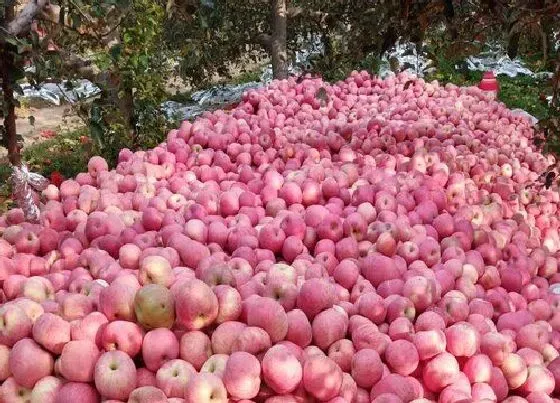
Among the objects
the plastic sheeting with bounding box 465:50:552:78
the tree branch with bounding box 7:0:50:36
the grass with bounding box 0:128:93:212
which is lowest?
the grass with bounding box 0:128:93:212

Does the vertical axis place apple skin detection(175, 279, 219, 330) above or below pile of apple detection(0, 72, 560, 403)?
above

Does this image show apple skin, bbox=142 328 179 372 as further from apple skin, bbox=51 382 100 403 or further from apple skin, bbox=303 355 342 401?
apple skin, bbox=303 355 342 401

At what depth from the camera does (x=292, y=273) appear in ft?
6.89

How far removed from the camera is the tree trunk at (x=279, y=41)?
791 cm

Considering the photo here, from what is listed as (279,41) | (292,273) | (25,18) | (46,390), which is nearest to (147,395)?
(46,390)

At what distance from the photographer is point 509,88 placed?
11.7m

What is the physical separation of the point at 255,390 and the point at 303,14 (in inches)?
281

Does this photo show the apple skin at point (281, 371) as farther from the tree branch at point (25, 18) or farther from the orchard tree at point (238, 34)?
the orchard tree at point (238, 34)

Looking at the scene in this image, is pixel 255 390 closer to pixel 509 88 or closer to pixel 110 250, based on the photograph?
pixel 110 250

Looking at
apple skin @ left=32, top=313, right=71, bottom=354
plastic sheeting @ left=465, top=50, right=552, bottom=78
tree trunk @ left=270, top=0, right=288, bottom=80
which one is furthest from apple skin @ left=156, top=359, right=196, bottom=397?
plastic sheeting @ left=465, top=50, right=552, bottom=78

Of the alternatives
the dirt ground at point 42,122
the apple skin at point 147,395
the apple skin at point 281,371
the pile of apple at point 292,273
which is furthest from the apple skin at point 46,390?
the dirt ground at point 42,122

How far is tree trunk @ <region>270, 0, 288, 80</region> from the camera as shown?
7.91 metres

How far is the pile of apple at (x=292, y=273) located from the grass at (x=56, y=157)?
3676 mm

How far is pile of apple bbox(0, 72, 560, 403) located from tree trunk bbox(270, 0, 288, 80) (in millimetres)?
4073
